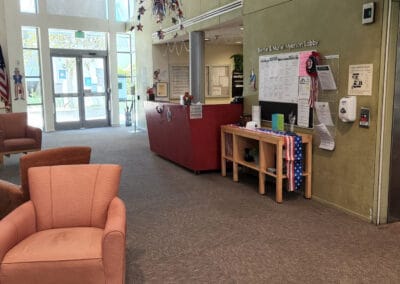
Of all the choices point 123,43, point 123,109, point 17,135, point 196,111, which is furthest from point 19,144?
point 123,43

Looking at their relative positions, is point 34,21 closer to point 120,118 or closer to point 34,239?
point 120,118

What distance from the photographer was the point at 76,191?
114 inches

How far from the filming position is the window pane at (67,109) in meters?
11.5

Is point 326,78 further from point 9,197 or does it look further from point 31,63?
point 31,63

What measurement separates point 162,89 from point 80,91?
2.85 m

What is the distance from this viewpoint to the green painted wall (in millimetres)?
3754

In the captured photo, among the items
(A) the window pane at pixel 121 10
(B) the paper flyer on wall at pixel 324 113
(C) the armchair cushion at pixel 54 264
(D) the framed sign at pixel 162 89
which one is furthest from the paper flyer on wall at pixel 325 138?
(A) the window pane at pixel 121 10

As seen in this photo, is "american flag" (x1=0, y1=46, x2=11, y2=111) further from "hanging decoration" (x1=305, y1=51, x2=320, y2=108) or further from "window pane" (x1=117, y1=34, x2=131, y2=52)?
"hanging decoration" (x1=305, y1=51, x2=320, y2=108)

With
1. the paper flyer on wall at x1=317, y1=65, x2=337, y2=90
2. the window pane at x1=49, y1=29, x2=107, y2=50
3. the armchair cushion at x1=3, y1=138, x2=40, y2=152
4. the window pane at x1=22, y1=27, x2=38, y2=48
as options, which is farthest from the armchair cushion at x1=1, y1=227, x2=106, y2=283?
the window pane at x1=49, y1=29, x2=107, y2=50

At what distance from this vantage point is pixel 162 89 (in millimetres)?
10484

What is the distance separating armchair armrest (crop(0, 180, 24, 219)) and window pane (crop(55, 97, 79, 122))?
851cm

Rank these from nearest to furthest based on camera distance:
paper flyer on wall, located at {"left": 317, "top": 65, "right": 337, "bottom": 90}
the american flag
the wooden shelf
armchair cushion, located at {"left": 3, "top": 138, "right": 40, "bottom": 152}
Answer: paper flyer on wall, located at {"left": 317, "top": 65, "right": 337, "bottom": 90} → the wooden shelf → armchair cushion, located at {"left": 3, "top": 138, "right": 40, "bottom": 152} → the american flag

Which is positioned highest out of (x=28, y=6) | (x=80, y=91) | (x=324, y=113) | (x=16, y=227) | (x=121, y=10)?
(x=121, y=10)

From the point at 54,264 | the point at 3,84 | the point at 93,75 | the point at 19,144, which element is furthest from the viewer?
the point at 93,75
